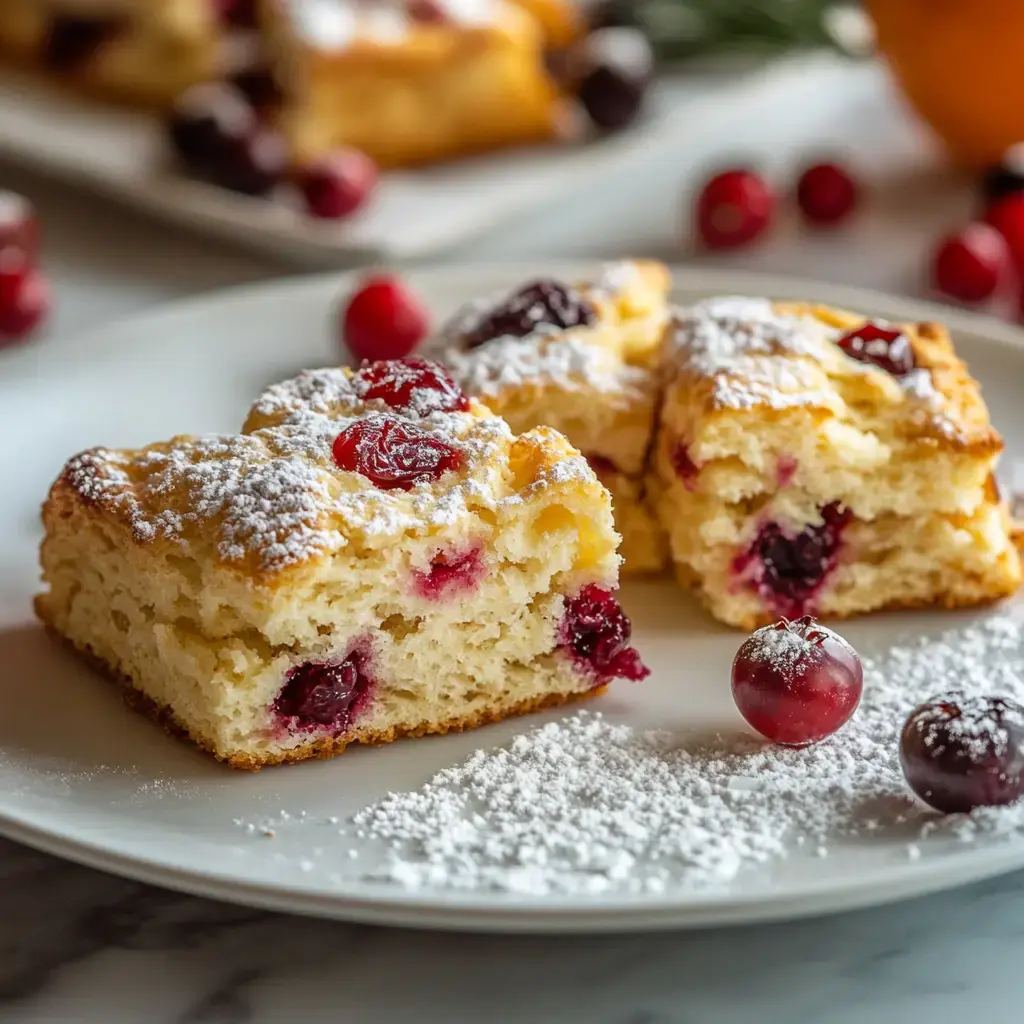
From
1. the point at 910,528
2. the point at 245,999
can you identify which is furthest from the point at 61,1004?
the point at 910,528

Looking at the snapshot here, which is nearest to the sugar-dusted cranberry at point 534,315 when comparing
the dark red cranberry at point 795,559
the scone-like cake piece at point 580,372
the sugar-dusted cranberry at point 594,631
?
the scone-like cake piece at point 580,372

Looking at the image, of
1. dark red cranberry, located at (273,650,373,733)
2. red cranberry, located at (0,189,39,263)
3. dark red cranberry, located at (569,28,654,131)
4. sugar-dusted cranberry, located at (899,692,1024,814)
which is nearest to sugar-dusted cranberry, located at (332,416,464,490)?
dark red cranberry, located at (273,650,373,733)

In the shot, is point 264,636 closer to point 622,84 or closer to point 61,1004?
point 61,1004

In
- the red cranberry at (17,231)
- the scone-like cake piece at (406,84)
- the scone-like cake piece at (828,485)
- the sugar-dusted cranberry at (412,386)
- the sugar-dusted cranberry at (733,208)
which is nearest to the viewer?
the sugar-dusted cranberry at (412,386)

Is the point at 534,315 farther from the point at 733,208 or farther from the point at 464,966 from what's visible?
the point at 733,208

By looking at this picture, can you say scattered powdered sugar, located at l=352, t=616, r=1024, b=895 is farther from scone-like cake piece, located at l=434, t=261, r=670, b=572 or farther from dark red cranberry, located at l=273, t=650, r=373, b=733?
scone-like cake piece, located at l=434, t=261, r=670, b=572

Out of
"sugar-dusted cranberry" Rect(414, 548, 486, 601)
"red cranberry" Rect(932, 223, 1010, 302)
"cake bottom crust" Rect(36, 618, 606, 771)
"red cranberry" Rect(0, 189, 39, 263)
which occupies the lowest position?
"cake bottom crust" Rect(36, 618, 606, 771)

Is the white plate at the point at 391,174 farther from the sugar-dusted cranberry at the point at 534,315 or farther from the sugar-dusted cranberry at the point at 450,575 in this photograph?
the sugar-dusted cranberry at the point at 450,575
